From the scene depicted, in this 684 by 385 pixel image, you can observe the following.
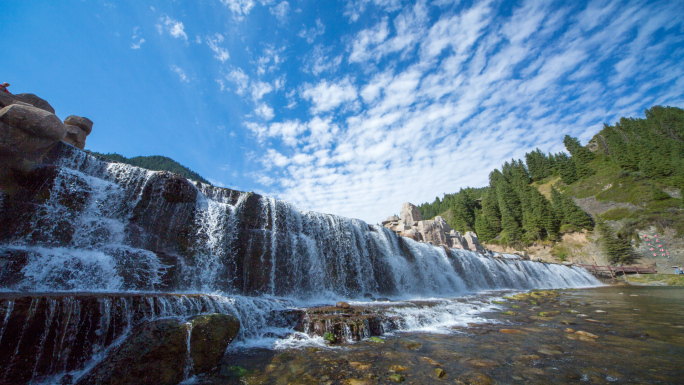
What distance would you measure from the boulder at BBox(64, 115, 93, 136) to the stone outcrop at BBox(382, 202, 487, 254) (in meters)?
34.9

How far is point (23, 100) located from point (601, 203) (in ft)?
250

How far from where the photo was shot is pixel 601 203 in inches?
1859

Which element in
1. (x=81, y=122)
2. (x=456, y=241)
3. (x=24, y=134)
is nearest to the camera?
(x=24, y=134)

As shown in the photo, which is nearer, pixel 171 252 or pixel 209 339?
pixel 209 339

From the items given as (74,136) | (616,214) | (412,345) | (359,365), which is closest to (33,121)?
(74,136)

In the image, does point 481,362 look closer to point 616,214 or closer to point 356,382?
point 356,382

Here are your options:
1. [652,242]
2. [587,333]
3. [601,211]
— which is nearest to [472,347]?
[587,333]

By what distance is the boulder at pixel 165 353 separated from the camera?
4.11m

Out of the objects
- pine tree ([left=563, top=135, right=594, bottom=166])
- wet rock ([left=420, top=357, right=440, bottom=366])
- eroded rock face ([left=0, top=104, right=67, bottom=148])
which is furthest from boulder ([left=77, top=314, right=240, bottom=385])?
pine tree ([left=563, top=135, right=594, bottom=166])

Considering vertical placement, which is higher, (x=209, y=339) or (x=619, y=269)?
(x=209, y=339)

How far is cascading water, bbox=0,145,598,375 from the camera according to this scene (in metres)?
7.16

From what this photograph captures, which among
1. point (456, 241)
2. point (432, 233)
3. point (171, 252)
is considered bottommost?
point (171, 252)

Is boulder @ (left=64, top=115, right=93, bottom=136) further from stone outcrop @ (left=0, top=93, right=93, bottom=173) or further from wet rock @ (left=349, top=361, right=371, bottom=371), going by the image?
wet rock @ (left=349, top=361, right=371, bottom=371)

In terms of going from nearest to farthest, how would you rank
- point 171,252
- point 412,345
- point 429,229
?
1. point 412,345
2. point 171,252
3. point 429,229
